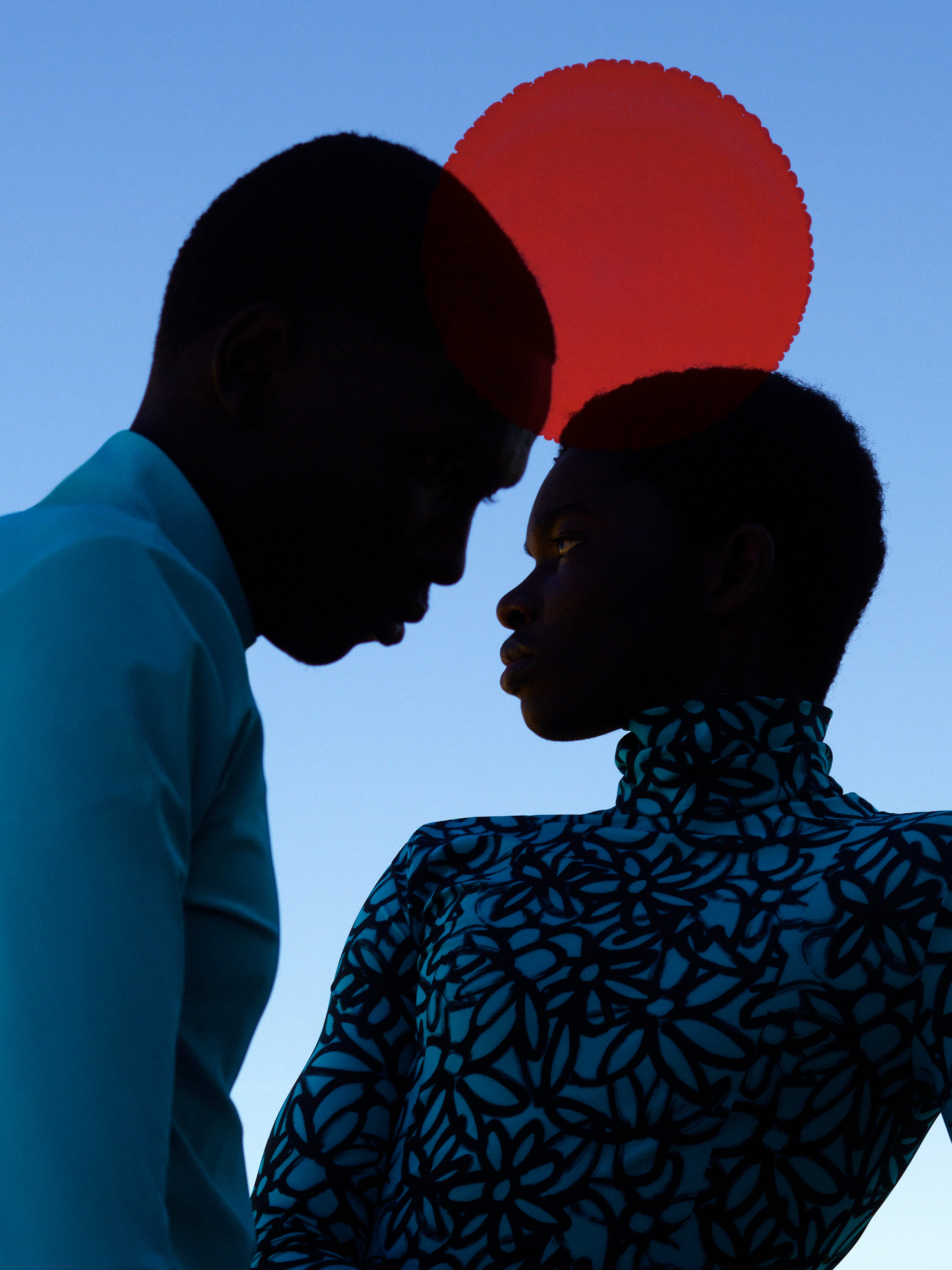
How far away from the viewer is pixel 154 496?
4.00 feet

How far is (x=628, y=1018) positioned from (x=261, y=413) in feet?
3.31

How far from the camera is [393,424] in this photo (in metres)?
1.34

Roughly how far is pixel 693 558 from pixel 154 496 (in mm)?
1289

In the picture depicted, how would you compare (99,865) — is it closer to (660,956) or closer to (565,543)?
(660,956)

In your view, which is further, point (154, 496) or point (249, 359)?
point (249, 359)

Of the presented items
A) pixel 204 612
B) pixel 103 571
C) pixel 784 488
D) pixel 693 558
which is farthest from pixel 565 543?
pixel 103 571

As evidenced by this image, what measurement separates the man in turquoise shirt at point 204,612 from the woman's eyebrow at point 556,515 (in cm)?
77

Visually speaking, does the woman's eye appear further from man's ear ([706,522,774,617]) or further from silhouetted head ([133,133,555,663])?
silhouetted head ([133,133,555,663])

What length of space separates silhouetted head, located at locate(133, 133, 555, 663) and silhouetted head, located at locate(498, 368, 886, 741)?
2.64 ft

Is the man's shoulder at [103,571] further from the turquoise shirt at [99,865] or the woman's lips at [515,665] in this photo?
the woman's lips at [515,665]

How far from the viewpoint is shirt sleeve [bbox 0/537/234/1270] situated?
900 mm

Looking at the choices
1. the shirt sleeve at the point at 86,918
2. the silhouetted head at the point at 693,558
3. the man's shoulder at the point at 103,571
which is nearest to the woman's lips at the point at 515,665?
the silhouetted head at the point at 693,558

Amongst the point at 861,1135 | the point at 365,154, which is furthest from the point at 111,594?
the point at 861,1135

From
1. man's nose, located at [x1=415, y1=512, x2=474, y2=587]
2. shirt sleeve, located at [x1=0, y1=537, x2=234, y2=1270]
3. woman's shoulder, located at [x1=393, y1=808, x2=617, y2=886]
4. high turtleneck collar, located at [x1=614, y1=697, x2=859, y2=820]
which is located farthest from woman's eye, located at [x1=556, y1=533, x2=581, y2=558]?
shirt sleeve, located at [x1=0, y1=537, x2=234, y2=1270]
